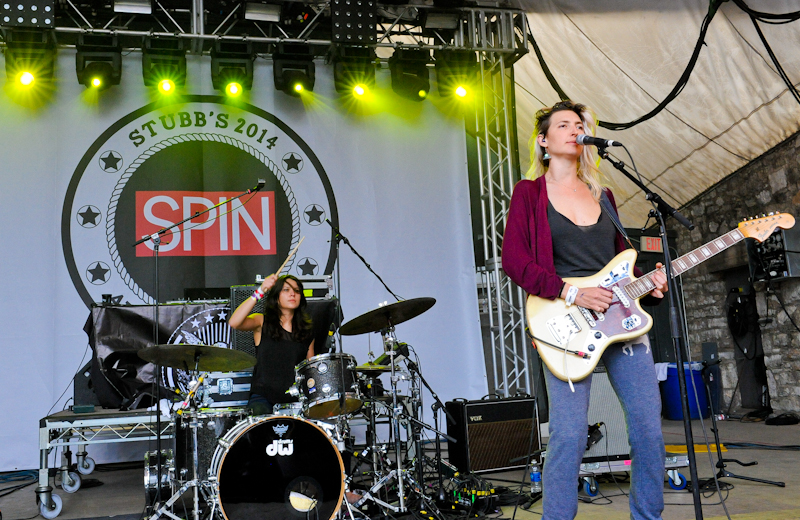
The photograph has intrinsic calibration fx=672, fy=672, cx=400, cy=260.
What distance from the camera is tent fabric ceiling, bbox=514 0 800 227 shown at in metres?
5.64

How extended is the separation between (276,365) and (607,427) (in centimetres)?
207

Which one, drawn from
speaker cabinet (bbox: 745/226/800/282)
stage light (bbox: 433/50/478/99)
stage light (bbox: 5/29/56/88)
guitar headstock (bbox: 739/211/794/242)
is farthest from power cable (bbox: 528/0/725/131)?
stage light (bbox: 5/29/56/88)

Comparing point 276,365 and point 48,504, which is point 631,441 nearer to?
point 276,365

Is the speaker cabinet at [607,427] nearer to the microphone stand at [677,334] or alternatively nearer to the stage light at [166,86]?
the microphone stand at [677,334]

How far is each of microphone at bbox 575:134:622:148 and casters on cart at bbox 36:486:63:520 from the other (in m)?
3.63

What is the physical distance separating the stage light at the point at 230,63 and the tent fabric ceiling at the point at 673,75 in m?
2.71

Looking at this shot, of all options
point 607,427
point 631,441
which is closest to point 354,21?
point 607,427

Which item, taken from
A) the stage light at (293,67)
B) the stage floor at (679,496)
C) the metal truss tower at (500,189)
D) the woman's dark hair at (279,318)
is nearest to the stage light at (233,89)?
the stage light at (293,67)

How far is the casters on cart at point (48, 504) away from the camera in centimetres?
397

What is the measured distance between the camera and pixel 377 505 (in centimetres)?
372

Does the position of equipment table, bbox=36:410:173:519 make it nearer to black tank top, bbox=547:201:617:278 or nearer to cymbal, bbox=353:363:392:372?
cymbal, bbox=353:363:392:372

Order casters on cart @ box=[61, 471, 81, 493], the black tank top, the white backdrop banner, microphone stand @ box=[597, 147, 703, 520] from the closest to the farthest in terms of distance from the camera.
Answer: microphone stand @ box=[597, 147, 703, 520] < the black tank top < casters on cart @ box=[61, 471, 81, 493] < the white backdrop banner

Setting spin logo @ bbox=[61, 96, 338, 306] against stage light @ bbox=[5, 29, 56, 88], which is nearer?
stage light @ bbox=[5, 29, 56, 88]

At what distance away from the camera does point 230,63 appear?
645cm
